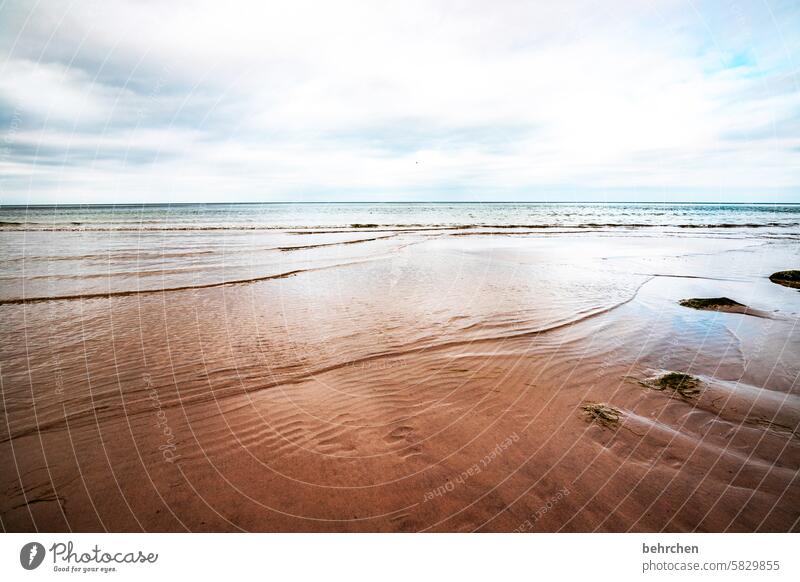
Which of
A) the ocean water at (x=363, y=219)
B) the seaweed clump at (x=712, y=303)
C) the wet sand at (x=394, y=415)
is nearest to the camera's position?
the wet sand at (x=394, y=415)

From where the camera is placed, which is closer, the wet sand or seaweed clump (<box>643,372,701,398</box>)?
the wet sand

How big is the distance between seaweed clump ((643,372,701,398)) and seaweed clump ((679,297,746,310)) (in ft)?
17.8

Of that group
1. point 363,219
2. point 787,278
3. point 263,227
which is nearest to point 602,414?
point 787,278

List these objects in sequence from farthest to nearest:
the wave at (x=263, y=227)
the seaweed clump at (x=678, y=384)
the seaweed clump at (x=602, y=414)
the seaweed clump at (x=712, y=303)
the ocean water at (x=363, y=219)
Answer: the ocean water at (x=363, y=219) < the wave at (x=263, y=227) < the seaweed clump at (x=712, y=303) < the seaweed clump at (x=678, y=384) < the seaweed clump at (x=602, y=414)

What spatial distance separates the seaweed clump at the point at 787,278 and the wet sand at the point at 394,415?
3131mm

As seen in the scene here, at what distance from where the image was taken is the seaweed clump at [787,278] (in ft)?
42.0

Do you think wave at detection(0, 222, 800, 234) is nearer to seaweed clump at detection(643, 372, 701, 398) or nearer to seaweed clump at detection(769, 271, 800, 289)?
seaweed clump at detection(769, 271, 800, 289)

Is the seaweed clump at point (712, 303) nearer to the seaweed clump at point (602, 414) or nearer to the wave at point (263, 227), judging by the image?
the seaweed clump at point (602, 414)

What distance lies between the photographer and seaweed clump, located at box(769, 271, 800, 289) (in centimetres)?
1279

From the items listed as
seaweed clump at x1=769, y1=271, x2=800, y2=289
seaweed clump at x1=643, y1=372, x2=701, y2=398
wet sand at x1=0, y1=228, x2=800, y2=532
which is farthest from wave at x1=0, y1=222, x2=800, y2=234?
seaweed clump at x1=643, y1=372, x2=701, y2=398

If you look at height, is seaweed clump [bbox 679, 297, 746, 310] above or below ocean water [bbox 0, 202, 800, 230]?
below

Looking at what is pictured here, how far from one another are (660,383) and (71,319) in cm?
1264

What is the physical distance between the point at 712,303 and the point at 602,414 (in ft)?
26.2

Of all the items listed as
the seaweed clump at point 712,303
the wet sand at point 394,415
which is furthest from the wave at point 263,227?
the seaweed clump at point 712,303
